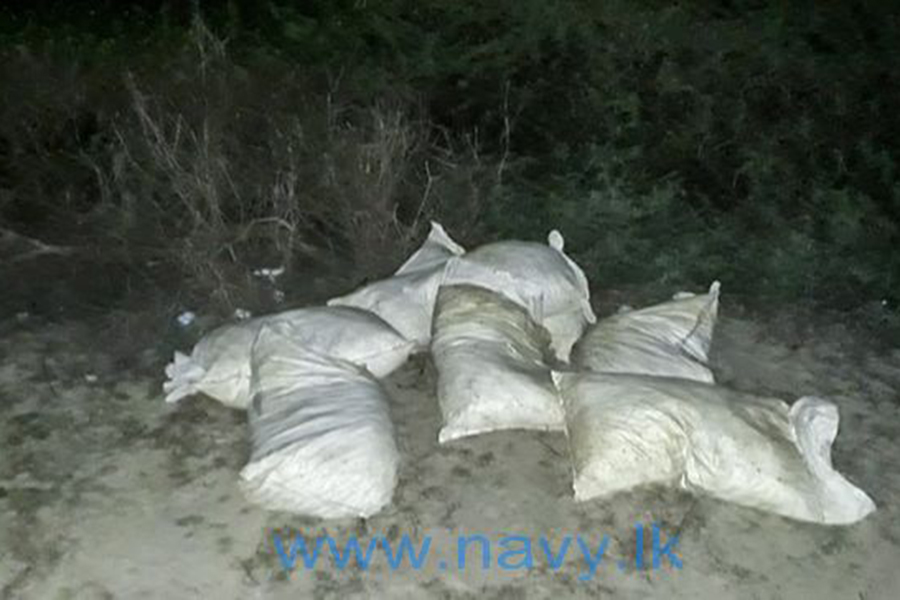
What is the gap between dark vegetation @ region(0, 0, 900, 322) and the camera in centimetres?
366

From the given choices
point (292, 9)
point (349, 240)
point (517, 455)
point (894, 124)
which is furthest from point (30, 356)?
point (894, 124)

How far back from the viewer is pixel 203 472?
8.74ft

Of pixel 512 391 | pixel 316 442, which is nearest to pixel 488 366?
pixel 512 391

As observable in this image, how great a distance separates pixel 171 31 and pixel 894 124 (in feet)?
11.9

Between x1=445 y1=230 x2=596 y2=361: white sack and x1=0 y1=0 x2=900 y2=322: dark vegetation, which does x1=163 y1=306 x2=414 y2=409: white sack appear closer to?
x1=445 y1=230 x2=596 y2=361: white sack

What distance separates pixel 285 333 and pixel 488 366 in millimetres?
550

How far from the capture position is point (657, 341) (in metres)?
2.88

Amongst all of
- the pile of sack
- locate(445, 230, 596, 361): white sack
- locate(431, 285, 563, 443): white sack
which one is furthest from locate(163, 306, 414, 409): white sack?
locate(445, 230, 596, 361): white sack

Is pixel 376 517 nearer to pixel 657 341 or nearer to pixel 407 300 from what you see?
pixel 407 300

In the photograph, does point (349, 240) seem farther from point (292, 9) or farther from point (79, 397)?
point (292, 9)

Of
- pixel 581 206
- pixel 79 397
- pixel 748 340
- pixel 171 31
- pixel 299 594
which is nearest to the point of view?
pixel 299 594

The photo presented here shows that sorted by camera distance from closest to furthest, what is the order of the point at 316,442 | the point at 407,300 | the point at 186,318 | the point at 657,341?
the point at 316,442 → the point at 657,341 → the point at 407,300 → the point at 186,318

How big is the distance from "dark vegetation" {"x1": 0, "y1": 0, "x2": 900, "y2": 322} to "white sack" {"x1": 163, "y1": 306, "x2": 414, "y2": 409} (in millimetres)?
513

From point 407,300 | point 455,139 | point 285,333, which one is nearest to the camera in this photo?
point 285,333
